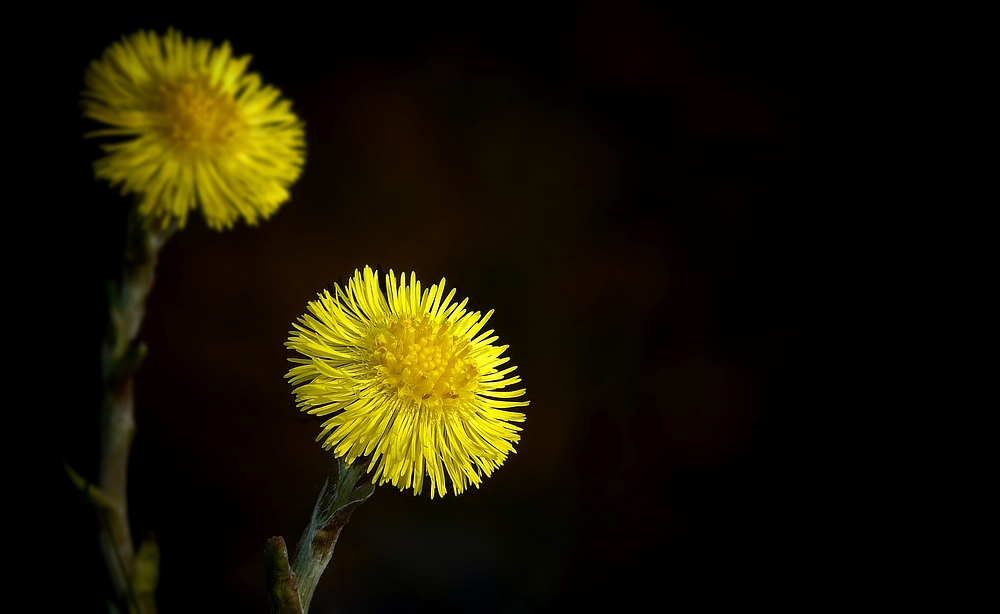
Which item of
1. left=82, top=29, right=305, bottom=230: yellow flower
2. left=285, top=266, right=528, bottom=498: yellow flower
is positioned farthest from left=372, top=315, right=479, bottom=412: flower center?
left=82, top=29, right=305, bottom=230: yellow flower

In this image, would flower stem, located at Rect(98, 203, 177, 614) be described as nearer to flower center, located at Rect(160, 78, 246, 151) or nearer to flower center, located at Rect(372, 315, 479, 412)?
flower center, located at Rect(160, 78, 246, 151)

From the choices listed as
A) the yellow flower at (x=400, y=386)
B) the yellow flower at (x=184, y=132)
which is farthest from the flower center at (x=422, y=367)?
the yellow flower at (x=184, y=132)

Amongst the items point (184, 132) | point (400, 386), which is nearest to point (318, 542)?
point (400, 386)

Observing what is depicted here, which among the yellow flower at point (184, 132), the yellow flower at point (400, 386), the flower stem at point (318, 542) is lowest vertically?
the flower stem at point (318, 542)

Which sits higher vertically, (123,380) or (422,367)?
(422,367)

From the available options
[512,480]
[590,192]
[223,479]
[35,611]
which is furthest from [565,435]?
[35,611]

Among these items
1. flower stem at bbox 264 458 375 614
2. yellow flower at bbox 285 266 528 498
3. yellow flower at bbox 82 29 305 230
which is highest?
yellow flower at bbox 82 29 305 230

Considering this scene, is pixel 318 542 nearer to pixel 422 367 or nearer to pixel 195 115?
pixel 422 367

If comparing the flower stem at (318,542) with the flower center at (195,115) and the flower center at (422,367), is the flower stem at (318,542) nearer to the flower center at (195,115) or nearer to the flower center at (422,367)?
→ the flower center at (422,367)
